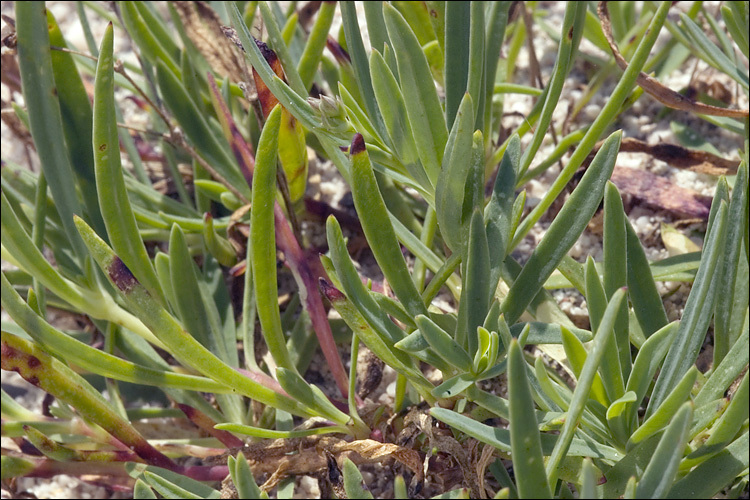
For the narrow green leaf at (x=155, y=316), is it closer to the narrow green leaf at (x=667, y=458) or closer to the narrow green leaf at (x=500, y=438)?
the narrow green leaf at (x=500, y=438)

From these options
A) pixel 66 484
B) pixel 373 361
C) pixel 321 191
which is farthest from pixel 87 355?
pixel 321 191

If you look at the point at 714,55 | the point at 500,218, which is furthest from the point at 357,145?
the point at 714,55

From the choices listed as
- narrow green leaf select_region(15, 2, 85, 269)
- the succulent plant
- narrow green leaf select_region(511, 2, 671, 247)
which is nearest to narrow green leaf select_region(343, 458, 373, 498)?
the succulent plant

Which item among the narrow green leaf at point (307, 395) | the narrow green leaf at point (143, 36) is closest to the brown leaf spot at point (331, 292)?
the narrow green leaf at point (307, 395)

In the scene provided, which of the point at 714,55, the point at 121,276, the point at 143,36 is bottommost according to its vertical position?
the point at 121,276

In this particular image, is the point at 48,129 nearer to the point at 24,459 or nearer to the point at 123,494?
the point at 24,459

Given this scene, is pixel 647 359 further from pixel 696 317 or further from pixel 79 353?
pixel 79 353
